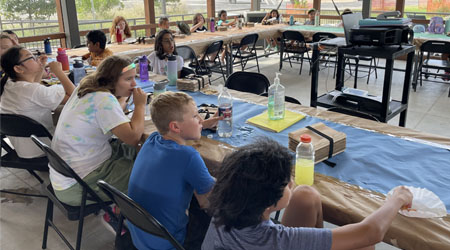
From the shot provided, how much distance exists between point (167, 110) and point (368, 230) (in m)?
0.85

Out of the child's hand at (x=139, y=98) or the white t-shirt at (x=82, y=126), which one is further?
the child's hand at (x=139, y=98)

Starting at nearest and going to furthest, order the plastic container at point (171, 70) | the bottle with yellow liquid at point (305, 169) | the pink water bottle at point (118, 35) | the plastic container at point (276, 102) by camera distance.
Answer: the bottle with yellow liquid at point (305, 169) → the plastic container at point (276, 102) → the plastic container at point (171, 70) → the pink water bottle at point (118, 35)

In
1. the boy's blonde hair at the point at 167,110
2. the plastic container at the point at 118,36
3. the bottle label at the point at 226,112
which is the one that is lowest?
the bottle label at the point at 226,112

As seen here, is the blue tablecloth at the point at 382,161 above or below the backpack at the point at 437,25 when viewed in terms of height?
below

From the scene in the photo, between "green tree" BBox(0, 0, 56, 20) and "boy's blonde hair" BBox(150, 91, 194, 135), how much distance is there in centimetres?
971

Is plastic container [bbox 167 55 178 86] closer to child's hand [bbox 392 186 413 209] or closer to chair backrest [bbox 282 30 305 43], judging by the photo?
child's hand [bbox 392 186 413 209]

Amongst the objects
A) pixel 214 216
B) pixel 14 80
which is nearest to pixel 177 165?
pixel 214 216

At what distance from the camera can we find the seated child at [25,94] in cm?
234

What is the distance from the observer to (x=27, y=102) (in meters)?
2.34

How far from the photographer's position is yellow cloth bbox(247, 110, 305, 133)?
2.02 m

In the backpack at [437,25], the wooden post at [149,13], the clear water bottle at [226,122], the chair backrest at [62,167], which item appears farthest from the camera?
the wooden post at [149,13]

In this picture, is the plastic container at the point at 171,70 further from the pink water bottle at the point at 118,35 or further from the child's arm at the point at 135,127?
the pink water bottle at the point at 118,35

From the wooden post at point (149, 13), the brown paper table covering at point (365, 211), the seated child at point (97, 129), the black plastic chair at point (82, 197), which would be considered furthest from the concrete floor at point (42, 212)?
the wooden post at point (149, 13)

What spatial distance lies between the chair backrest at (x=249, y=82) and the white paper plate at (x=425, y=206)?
5.80 feet
